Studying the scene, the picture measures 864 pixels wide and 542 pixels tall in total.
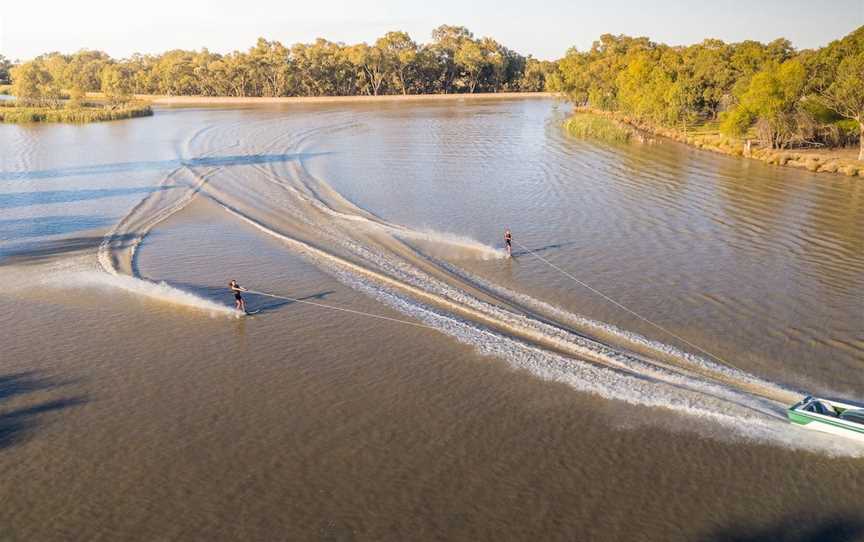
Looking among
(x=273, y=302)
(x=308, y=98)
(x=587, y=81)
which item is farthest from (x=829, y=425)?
(x=308, y=98)

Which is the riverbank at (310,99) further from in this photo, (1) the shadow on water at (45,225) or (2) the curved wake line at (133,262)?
(1) the shadow on water at (45,225)

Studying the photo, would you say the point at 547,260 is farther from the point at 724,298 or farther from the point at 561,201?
the point at 561,201

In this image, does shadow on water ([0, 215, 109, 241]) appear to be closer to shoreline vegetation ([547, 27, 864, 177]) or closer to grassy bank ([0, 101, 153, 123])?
shoreline vegetation ([547, 27, 864, 177])

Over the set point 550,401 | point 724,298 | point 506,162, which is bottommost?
point 550,401

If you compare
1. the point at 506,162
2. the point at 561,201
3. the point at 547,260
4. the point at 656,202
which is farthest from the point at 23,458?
the point at 506,162

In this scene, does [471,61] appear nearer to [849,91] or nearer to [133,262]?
[849,91]
